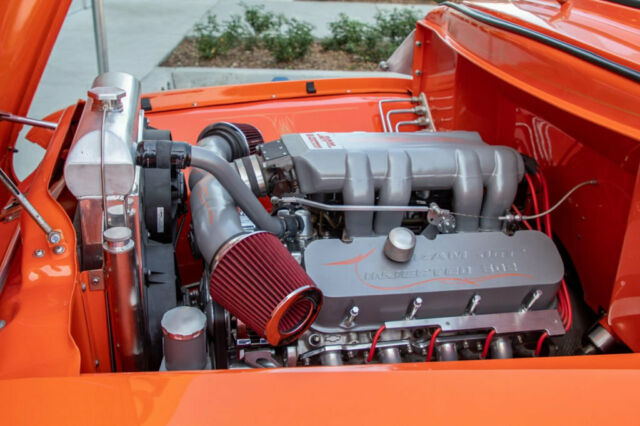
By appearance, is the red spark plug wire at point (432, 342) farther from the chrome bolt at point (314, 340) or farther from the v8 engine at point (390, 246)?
the chrome bolt at point (314, 340)

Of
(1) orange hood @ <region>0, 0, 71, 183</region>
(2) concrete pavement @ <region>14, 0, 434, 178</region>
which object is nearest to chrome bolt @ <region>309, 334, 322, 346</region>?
(1) orange hood @ <region>0, 0, 71, 183</region>

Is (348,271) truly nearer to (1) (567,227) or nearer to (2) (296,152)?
(2) (296,152)

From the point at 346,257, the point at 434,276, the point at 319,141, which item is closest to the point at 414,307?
the point at 434,276

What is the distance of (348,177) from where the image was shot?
147cm

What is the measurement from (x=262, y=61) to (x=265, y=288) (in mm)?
5188

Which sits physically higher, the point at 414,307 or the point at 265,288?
the point at 265,288

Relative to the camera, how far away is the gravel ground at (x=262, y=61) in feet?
19.3

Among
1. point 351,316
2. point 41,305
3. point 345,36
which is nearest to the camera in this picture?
point 41,305

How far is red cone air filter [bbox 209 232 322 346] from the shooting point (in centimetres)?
115

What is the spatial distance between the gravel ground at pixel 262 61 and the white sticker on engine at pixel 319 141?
4.41 metres

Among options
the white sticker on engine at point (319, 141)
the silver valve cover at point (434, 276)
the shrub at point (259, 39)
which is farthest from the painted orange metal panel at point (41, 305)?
the shrub at point (259, 39)

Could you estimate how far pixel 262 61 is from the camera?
598 cm

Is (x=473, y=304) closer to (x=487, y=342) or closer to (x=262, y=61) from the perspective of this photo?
(x=487, y=342)

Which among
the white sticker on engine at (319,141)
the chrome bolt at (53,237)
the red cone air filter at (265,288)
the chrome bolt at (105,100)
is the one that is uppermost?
the chrome bolt at (105,100)
